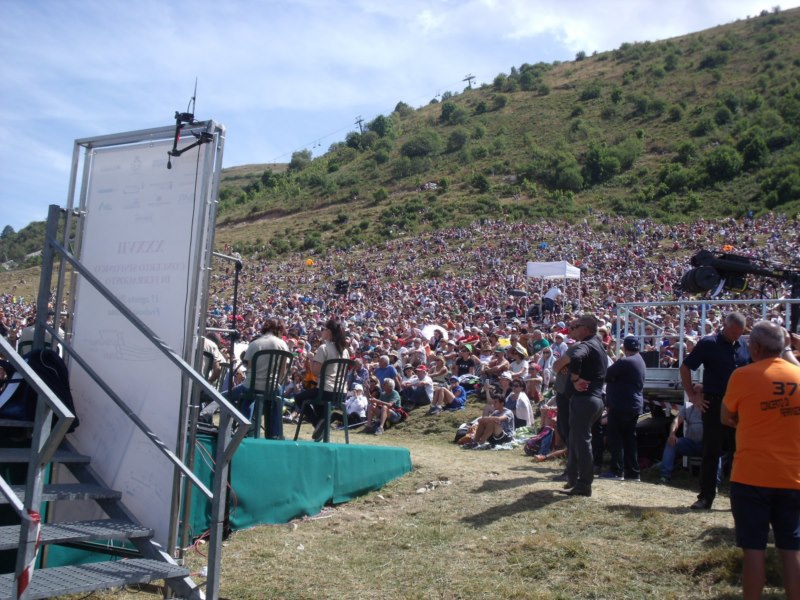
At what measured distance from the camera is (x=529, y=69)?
352ft

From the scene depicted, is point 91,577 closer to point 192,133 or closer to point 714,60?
point 192,133

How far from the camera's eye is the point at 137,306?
16.2ft

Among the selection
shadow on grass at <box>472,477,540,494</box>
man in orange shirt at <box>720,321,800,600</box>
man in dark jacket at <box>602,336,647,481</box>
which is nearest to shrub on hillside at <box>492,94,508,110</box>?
man in dark jacket at <box>602,336,647,481</box>

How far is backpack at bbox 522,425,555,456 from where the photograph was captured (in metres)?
9.73

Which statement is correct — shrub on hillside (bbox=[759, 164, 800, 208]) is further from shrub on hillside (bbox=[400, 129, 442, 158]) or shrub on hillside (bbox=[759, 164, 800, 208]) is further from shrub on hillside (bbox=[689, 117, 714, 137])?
shrub on hillside (bbox=[400, 129, 442, 158])

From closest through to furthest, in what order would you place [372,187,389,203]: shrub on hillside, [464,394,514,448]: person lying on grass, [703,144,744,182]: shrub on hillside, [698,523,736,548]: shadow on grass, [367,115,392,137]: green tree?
[698,523,736,548]: shadow on grass
[464,394,514,448]: person lying on grass
[703,144,744,182]: shrub on hillside
[372,187,389,203]: shrub on hillside
[367,115,392,137]: green tree

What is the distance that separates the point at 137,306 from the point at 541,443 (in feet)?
21.0

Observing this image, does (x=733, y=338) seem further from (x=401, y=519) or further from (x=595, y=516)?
(x=401, y=519)

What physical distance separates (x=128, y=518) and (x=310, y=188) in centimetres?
7985

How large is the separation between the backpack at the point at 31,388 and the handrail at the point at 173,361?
0.39ft

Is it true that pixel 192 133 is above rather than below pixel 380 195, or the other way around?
below

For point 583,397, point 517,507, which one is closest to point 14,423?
point 517,507

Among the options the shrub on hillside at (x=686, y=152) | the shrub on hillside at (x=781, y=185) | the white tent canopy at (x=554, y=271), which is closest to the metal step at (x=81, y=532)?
the white tent canopy at (x=554, y=271)

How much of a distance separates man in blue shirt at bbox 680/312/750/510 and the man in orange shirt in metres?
2.27
